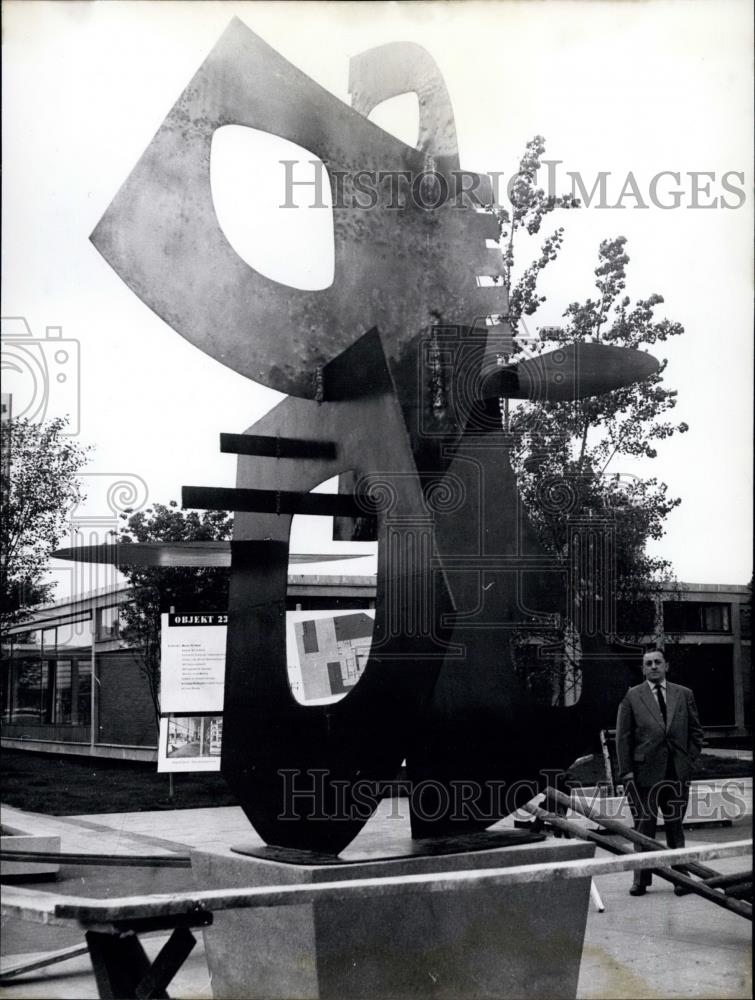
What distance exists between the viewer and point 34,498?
866 cm

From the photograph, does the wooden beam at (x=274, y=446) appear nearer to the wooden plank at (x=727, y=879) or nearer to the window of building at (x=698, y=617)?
the wooden plank at (x=727, y=879)

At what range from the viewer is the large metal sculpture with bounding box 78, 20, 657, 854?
4715 mm

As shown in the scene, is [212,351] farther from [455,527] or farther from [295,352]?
[455,527]

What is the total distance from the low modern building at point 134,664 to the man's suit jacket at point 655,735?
2.01ft

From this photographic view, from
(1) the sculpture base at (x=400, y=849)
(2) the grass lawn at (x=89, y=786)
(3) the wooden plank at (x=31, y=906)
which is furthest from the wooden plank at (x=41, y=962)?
(2) the grass lawn at (x=89, y=786)

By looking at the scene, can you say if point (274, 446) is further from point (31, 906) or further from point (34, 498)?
point (34, 498)

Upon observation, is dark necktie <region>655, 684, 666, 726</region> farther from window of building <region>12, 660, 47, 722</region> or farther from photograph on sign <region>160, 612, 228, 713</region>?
window of building <region>12, 660, 47, 722</region>

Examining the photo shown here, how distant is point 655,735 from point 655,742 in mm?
44

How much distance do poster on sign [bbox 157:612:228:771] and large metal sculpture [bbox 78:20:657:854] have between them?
3535 mm

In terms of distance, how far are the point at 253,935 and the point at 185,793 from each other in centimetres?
907

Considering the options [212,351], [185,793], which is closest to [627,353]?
[212,351]

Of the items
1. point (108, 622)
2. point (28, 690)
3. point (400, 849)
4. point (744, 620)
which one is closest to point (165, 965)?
point (400, 849)

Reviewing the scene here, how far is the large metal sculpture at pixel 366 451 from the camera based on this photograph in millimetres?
4715

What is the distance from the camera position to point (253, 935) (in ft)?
14.8
